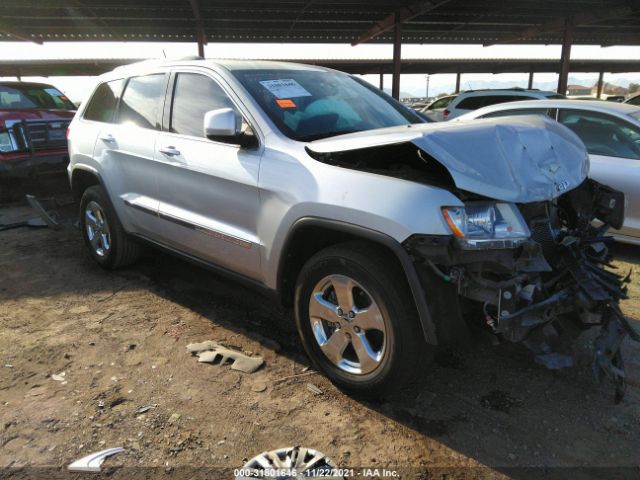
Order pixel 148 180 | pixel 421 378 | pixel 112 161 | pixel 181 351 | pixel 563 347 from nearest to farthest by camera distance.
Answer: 1. pixel 563 347
2. pixel 421 378
3. pixel 181 351
4. pixel 148 180
5. pixel 112 161

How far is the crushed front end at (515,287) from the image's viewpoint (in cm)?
230

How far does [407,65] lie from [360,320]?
3187 centimetres

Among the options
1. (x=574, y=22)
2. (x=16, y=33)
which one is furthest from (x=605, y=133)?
(x=16, y=33)

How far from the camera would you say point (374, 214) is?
244cm

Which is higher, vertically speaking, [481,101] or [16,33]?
[16,33]

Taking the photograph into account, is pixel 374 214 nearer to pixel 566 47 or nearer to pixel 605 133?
pixel 605 133

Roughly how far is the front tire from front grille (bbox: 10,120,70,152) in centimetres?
640

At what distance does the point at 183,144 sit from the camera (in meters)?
3.56

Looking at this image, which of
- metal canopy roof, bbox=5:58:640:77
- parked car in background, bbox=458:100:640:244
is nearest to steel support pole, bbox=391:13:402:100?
metal canopy roof, bbox=5:58:640:77

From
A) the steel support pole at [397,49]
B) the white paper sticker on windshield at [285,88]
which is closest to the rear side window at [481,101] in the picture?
the steel support pole at [397,49]

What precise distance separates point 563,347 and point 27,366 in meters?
3.23

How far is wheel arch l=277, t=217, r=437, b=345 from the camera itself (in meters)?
2.34

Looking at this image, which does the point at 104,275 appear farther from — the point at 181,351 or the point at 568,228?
the point at 568,228

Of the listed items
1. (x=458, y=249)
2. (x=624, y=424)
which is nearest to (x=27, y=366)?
(x=458, y=249)
